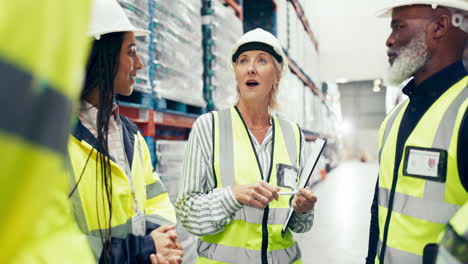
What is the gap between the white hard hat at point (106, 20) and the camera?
1.05 m

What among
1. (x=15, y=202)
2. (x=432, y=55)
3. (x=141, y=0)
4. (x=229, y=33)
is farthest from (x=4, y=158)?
(x=229, y=33)

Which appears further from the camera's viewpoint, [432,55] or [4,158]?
[432,55]

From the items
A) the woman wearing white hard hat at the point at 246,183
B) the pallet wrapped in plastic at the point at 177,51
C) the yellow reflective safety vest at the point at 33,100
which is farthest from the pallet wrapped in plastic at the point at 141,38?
the yellow reflective safety vest at the point at 33,100

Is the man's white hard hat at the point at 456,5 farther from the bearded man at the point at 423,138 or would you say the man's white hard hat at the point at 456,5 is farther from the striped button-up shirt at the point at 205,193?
the striped button-up shirt at the point at 205,193

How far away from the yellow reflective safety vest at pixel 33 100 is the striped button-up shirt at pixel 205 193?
1.11 m

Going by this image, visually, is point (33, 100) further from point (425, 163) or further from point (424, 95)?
point (424, 95)

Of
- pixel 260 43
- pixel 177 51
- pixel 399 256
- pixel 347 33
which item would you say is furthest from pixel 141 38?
pixel 347 33

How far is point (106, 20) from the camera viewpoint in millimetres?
1075

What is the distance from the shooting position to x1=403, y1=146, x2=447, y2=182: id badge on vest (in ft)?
3.79

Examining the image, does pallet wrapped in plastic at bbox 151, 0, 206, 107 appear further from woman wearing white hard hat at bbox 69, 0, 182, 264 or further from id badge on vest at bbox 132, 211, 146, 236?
id badge on vest at bbox 132, 211, 146, 236

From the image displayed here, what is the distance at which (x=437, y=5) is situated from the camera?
4.53ft

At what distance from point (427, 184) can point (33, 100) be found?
4.24ft

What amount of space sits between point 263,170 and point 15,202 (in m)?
1.30

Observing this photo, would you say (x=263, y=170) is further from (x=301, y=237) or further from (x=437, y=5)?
(x=301, y=237)
